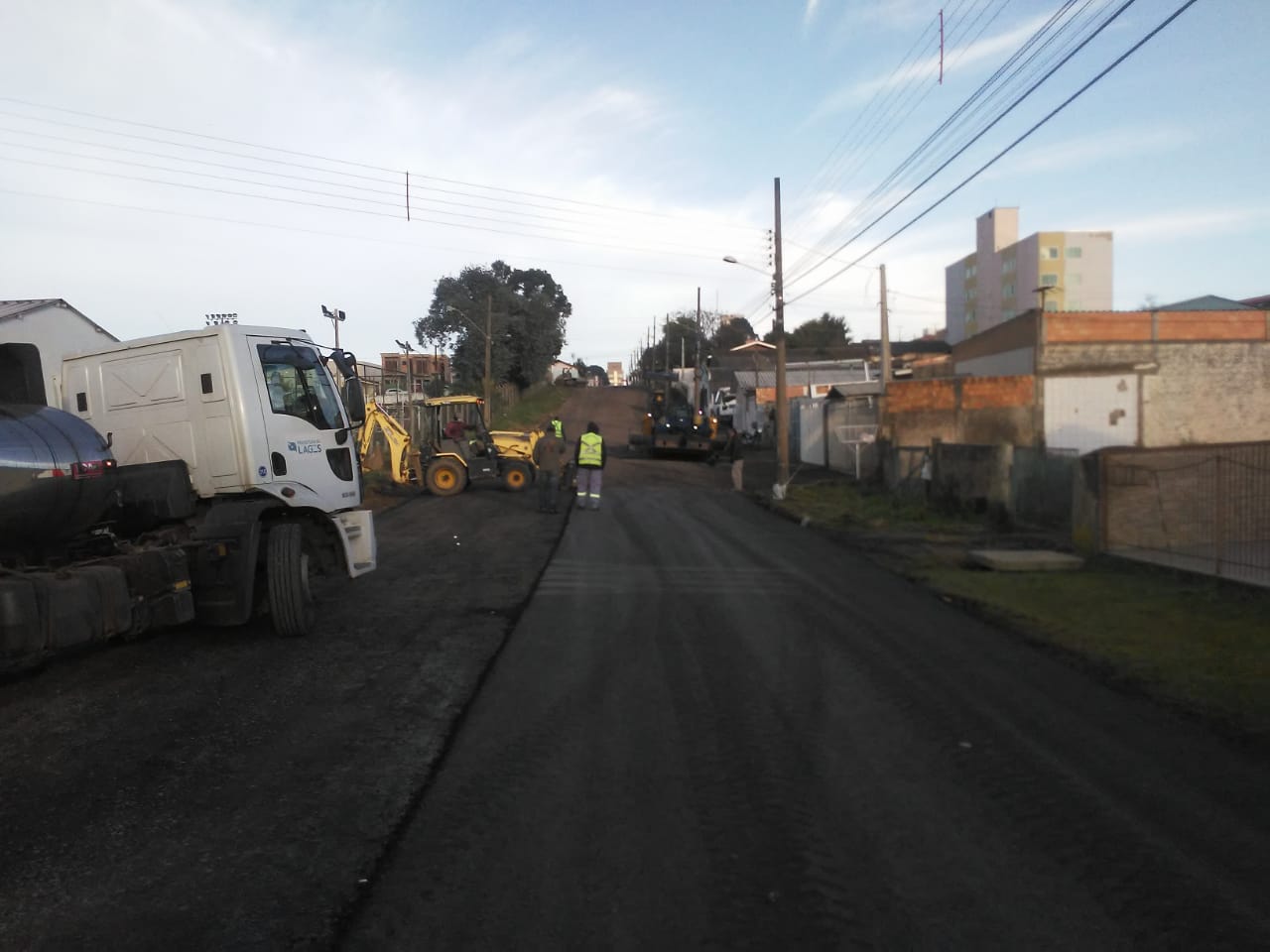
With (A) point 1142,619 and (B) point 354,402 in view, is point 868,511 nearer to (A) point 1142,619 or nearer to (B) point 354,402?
(A) point 1142,619

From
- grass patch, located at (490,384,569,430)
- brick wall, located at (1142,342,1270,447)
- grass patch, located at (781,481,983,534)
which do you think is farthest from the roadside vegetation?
grass patch, located at (490,384,569,430)

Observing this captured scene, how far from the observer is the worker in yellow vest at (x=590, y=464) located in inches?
810

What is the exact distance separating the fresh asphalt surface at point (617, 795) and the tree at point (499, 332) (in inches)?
2094

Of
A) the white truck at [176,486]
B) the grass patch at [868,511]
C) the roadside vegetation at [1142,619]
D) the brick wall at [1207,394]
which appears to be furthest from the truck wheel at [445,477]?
the brick wall at [1207,394]

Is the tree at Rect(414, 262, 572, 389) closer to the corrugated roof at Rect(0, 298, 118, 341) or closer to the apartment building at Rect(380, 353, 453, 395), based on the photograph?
the apartment building at Rect(380, 353, 453, 395)

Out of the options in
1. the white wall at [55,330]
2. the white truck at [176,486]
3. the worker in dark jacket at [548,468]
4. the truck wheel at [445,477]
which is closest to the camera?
the white truck at [176,486]

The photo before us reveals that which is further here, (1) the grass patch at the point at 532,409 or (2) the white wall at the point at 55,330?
(1) the grass patch at the point at 532,409

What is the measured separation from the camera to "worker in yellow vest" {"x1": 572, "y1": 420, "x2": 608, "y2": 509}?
20.6m

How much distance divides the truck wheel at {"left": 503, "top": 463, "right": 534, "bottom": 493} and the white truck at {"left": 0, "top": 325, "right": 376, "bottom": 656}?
48.2ft

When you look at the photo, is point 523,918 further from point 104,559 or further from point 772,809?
point 104,559

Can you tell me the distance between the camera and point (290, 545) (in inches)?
351

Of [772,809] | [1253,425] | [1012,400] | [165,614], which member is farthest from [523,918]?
[1253,425]

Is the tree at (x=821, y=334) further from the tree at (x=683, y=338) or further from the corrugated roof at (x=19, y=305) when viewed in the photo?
the corrugated roof at (x=19, y=305)

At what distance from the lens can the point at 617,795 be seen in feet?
17.0
